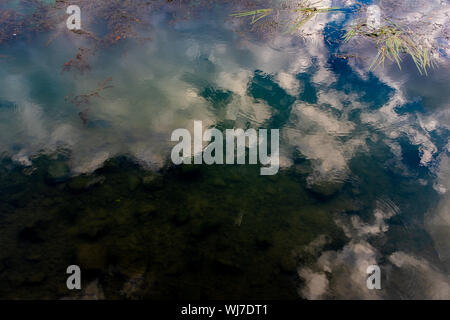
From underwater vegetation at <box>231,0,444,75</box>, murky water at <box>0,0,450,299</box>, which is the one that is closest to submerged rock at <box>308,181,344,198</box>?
murky water at <box>0,0,450,299</box>

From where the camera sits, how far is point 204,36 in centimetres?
553

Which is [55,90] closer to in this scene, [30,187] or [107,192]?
[30,187]

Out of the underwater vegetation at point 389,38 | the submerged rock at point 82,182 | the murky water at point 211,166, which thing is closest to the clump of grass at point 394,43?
the underwater vegetation at point 389,38

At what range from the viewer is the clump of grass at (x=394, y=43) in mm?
5109

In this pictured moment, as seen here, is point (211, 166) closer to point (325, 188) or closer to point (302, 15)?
point (325, 188)

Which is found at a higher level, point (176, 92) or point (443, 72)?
point (443, 72)

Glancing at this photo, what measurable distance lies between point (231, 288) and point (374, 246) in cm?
196

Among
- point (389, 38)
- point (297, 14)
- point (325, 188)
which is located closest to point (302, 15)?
point (297, 14)

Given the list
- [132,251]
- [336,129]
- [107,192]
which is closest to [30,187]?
[107,192]

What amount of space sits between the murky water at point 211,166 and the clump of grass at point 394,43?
0.18m

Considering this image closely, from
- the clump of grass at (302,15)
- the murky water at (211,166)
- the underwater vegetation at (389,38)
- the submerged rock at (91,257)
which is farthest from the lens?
the clump of grass at (302,15)

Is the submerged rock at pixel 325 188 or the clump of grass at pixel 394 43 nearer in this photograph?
the submerged rock at pixel 325 188

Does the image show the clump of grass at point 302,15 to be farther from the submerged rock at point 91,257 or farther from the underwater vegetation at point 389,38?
the submerged rock at point 91,257

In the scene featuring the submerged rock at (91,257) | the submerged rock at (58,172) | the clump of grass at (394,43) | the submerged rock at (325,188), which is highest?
the clump of grass at (394,43)
